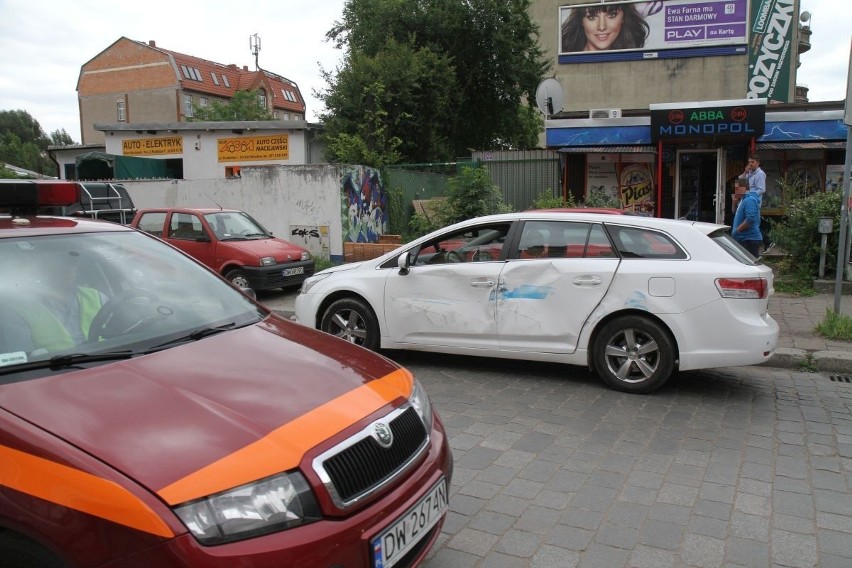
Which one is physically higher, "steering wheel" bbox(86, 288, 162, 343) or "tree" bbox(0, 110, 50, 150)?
"tree" bbox(0, 110, 50, 150)

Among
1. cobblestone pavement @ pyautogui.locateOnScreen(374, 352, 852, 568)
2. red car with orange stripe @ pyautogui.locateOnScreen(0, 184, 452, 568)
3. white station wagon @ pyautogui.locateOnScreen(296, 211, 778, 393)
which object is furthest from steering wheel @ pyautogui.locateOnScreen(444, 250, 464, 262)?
red car with orange stripe @ pyautogui.locateOnScreen(0, 184, 452, 568)

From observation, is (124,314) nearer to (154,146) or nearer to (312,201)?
(312,201)

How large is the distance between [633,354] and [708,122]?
9.49 meters

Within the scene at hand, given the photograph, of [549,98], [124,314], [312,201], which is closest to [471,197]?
[312,201]

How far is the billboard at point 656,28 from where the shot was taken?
77.4 ft

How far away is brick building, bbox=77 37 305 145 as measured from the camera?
56250mm

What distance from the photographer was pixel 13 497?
1.97 metres

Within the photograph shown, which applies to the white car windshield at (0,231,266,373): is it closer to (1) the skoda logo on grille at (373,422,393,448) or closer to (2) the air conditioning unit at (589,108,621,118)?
(1) the skoda logo on grille at (373,422,393,448)

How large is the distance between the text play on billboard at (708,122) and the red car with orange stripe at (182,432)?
12291 mm

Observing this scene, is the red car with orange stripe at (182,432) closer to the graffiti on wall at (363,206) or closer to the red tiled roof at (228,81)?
the graffiti on wall at (363,206)

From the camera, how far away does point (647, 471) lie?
164 inches

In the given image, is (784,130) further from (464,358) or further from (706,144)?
(464,358)

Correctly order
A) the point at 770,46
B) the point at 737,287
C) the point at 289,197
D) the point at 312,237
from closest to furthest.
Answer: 1. the point at 737,287
2. the point at 312,237
3. the point at 289,197
4. the point at 770,46

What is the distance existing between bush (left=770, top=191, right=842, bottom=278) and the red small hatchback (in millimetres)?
8176
